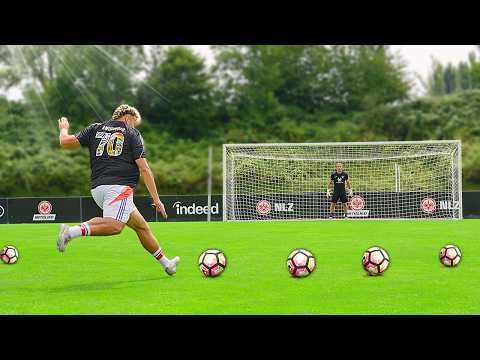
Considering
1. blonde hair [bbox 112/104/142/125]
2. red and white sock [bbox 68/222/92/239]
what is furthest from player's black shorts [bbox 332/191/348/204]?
red and white sock [bbox 68/222/92/239]

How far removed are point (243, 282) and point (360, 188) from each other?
67.8 feet

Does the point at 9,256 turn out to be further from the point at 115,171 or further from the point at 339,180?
the point at 339,180

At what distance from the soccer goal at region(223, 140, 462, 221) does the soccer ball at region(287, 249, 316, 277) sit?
1637 cm

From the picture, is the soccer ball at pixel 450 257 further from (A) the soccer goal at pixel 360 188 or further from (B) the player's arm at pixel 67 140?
(A) the soccer goal at pixel 360 188

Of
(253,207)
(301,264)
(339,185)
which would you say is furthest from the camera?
(253,207)

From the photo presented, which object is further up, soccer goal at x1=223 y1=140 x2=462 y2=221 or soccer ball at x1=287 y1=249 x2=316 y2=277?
soccer goal at x1=223 y1=140 x2=462 y2=221

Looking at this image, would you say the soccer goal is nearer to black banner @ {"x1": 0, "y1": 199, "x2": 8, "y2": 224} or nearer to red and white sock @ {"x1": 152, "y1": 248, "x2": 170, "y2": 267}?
black banner @ {"x1": 0, "y1": 199, "x2": 8, "y2": 224}

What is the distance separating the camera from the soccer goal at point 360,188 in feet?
88.6

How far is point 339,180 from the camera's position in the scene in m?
25.8

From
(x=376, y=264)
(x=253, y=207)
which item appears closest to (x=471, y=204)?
(x=253, y=207)

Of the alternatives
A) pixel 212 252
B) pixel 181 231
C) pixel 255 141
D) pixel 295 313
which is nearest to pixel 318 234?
pixel 181 231

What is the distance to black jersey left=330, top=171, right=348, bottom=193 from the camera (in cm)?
2570

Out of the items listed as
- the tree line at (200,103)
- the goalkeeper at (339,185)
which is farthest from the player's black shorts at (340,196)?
the tree line at (200,103)

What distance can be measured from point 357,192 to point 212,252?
1900 cm
